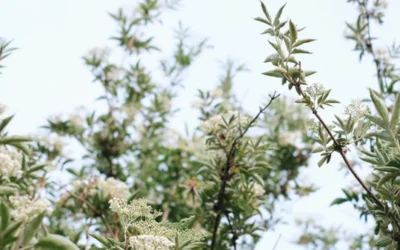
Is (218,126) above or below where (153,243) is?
above

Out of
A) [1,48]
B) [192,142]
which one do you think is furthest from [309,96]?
[192,142]

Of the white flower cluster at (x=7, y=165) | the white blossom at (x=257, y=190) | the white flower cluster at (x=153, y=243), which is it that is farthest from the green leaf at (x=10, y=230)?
the white blossom at (x=257, y=190)

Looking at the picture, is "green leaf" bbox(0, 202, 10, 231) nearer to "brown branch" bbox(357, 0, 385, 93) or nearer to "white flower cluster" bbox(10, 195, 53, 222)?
"white flower cluster" bbox(10, 195, 53, 222)

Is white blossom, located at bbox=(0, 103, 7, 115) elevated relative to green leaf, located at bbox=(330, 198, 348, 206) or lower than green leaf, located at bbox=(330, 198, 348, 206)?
elevated

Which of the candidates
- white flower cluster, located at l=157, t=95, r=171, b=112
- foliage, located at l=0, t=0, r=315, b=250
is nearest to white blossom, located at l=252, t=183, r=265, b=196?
foliage, located at l=0, t=0, r=315, b=250

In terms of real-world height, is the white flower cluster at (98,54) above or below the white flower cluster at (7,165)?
above

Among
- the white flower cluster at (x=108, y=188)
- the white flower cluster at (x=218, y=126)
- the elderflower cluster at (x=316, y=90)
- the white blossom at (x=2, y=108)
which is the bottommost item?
the white flower cluster at (x=108, y=188)

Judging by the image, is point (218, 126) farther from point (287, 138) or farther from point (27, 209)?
point (287, 138)

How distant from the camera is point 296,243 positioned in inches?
190

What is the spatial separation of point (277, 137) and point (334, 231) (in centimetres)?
97

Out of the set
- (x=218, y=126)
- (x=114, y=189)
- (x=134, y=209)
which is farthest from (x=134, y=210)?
(x=114, y=189)

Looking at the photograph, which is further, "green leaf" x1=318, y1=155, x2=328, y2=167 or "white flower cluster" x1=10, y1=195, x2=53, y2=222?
"green leaf" x1=318, y1=155, x2=328, y2=167

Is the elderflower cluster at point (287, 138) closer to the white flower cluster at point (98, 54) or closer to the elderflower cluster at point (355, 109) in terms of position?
the white flower cluster at point (98, 54)

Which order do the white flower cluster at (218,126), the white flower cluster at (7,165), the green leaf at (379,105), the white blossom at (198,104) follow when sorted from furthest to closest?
1. the white blossom at (198,104)
2. the white flower cluster at (218,126)
3. the white flower cluster at (7,165)
4. the green leaf at (379,105)
